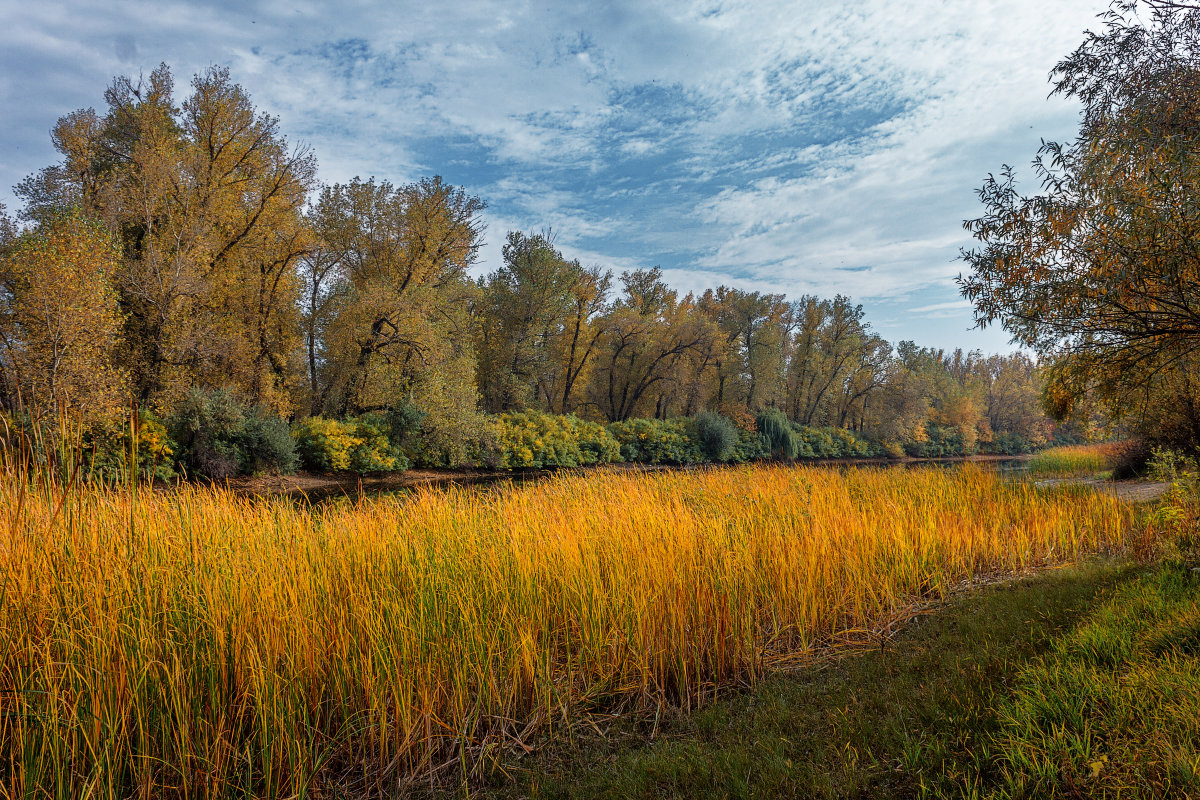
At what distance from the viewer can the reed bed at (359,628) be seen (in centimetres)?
276

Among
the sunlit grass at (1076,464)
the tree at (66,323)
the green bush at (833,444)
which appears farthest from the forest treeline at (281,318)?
the sunlit grass at (1076,464)

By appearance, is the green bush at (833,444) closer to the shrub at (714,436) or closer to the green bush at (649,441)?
the shrub at (714,436)

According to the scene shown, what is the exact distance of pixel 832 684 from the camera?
381cm

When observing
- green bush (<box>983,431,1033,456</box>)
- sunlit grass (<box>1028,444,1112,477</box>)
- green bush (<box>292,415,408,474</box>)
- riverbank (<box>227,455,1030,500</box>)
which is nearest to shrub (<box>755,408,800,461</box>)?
sunlit grass (<box>1028,444,1112,477</box>)

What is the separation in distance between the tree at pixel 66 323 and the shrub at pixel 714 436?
25.3m

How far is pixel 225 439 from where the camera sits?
17297 millimetres

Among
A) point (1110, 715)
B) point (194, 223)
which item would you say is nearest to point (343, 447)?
point (194, 223)

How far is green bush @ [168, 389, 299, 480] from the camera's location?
16750mm

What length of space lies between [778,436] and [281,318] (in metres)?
27.7

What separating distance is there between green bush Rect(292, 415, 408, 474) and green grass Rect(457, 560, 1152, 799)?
17.4m

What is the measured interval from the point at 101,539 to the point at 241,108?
2433cm

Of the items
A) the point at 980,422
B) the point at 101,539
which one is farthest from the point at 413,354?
the point at 980,422

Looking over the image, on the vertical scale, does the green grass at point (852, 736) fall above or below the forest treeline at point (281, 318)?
below

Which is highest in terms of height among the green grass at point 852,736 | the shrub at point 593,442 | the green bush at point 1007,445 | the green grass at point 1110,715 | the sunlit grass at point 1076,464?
the shrub at point 593,442
